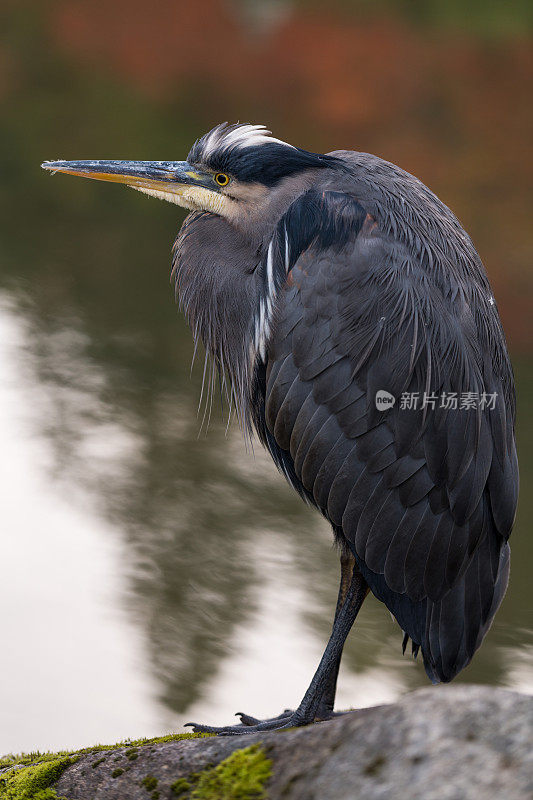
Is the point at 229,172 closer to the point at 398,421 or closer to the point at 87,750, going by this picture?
the point at 398,421

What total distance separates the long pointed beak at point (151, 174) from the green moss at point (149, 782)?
4.99 ft

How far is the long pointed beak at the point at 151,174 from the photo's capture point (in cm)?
293

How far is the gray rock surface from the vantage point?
1615 mm

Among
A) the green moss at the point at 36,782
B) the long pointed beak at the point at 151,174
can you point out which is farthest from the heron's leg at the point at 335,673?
the long pointed beak at the point at 151,174

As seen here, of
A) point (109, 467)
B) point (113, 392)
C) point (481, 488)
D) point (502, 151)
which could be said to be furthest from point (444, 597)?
point (502, 151)

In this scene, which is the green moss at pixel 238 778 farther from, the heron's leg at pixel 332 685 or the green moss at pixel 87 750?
the heron's leg at pixel 332 685

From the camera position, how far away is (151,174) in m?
2.96

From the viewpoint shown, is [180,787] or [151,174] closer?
[180,787]

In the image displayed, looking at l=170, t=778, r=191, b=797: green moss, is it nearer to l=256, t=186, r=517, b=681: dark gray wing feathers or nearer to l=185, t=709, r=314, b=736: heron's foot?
l=185, t=709, r=314, b=736: heron's foot

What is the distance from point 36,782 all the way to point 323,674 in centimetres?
77

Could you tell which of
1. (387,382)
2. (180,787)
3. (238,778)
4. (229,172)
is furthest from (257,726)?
(229,172)

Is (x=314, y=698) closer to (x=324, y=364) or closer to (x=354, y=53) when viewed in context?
(x=324, y=364)

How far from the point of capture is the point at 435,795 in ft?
5.28

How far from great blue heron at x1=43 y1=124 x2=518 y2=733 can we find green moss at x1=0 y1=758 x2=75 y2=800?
0.43 m
